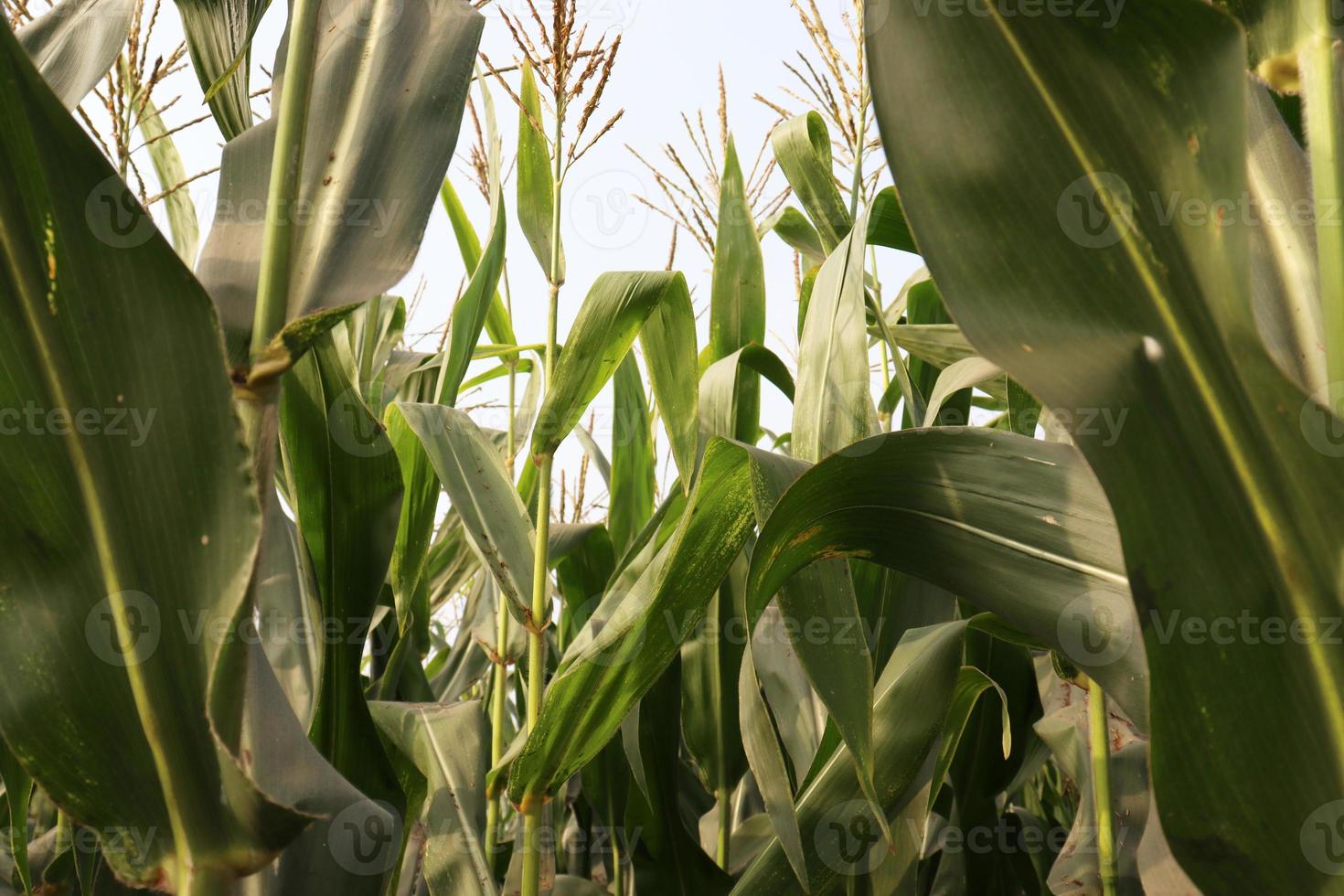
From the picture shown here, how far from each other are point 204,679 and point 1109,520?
1.91ft

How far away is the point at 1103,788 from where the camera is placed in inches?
34.9

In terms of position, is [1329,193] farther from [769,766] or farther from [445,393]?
[445,393]

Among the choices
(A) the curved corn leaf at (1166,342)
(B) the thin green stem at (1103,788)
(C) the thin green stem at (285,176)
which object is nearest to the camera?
(A) the curved corn leaf at (1166,342)

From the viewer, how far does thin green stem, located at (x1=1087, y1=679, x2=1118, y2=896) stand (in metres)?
0.87

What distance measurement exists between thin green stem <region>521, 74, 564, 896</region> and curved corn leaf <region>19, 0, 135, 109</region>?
459 mm

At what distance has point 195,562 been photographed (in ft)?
1.84

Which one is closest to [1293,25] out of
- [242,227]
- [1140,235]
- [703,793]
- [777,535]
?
[1140,235]

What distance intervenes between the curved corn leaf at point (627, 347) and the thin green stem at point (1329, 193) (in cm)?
62

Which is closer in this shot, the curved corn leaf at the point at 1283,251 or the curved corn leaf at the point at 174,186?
the curved corn leaf at the point at 1283,251

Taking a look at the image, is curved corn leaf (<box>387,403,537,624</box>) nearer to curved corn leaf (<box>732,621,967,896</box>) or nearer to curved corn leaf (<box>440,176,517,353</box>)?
curved corn leaf (<box>732,621,967,896</box>)

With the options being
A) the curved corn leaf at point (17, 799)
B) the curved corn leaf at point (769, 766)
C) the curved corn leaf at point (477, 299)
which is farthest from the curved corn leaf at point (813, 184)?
the curved corn leaf at point (17, 799)

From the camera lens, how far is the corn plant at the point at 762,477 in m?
0.50

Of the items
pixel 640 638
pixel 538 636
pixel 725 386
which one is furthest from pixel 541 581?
pixel 725 386

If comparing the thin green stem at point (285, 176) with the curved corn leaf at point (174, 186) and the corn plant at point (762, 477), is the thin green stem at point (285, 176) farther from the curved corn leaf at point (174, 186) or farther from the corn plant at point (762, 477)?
the curved corn leaf at point (174, 186)
